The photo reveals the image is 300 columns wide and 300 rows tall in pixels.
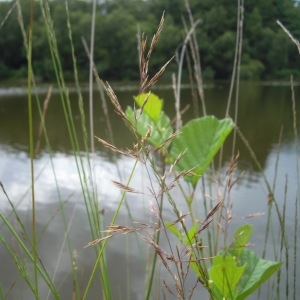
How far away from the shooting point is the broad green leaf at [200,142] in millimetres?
482

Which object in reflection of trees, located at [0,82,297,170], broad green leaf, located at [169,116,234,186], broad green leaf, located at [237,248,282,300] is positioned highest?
reflection of trees, located at [0,82,297,170]

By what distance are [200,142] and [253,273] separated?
0.16 meters

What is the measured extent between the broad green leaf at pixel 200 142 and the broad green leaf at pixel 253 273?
0.12 metres

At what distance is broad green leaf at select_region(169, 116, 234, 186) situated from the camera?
0.48m

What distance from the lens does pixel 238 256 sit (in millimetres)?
403

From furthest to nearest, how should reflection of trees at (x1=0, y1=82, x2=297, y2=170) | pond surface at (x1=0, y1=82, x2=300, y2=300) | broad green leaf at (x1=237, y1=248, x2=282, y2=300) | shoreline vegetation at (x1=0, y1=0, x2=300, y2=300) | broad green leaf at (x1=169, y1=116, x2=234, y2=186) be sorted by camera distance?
reflection of trees at (x1=0, y1=82, x2=297, y2=170), pond surface at (x1=0, y1=82, x2=300, y2=300), broad green leaf at (x1=169, y1=116, x2=234, y2=186), broad green leaf at (x1=237, y1=248, x2=282, y2=300), shoreline vegetation at (x1=0, y1=0, x2=300, y2=300)

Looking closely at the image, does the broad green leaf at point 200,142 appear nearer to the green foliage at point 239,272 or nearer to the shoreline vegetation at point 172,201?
the shoreline vegetation at point 172,201

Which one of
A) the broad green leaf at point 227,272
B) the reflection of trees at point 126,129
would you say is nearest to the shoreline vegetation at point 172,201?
the broad green leaf at point 227,272

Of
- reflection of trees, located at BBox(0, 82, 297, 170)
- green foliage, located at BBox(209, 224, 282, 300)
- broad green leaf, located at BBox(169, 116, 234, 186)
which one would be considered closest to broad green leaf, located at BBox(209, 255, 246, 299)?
green foliage, located at BBox(209, 224, 282, 300)

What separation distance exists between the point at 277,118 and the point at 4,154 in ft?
10.9

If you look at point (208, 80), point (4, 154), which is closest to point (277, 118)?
point (4, 154)

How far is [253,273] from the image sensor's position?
38cm

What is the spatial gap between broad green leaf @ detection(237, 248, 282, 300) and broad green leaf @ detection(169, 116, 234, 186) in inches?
4.6

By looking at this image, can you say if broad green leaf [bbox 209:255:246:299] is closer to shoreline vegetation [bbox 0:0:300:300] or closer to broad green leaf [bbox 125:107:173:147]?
shoreline vegetation [bbox 0:0:300:300]
